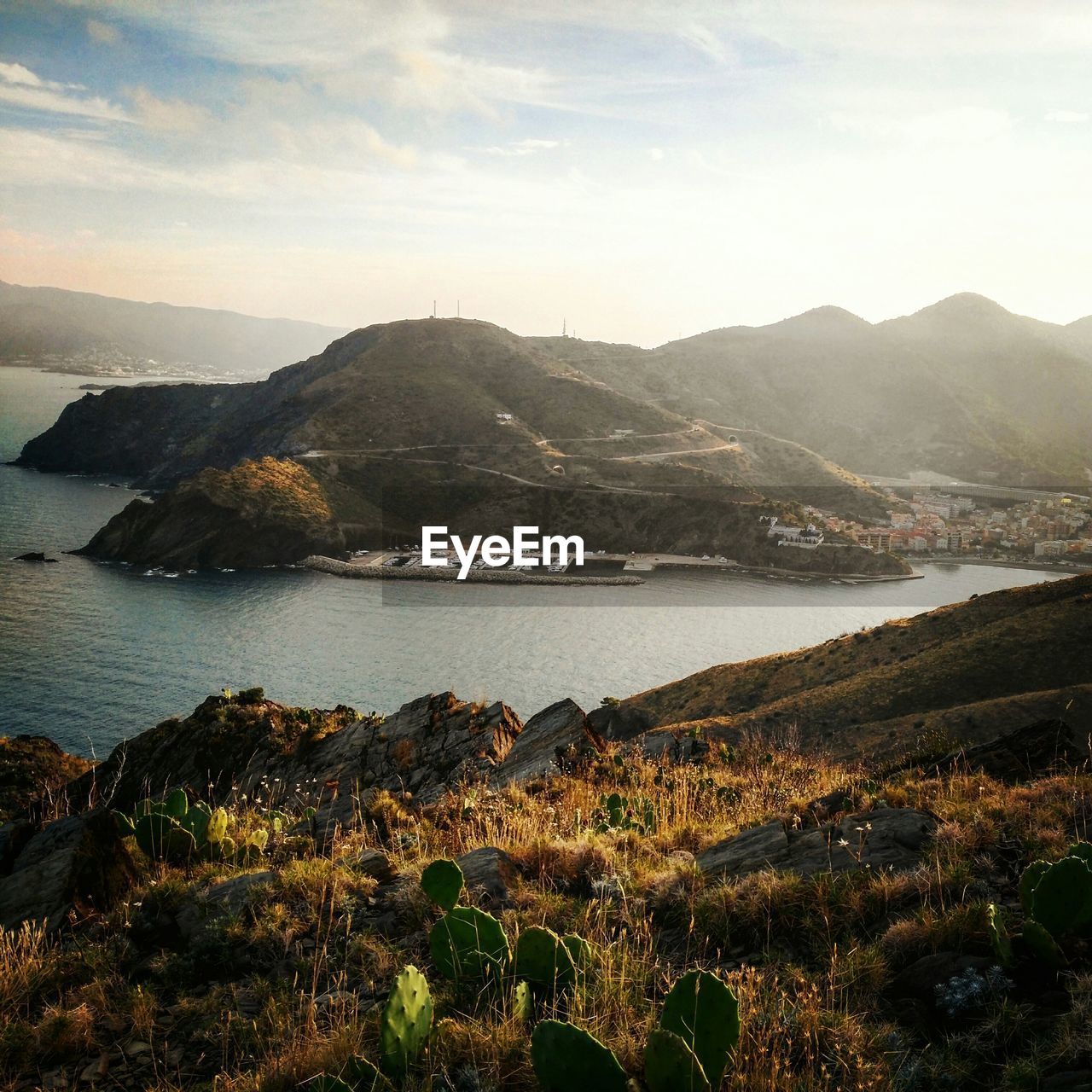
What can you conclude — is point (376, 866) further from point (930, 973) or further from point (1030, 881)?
point (1030, 881)

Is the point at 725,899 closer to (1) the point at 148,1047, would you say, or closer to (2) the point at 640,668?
(1) the point at 148,1047

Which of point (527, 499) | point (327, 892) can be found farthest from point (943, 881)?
point (527, 499)

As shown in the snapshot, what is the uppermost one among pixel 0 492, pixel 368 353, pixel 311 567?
pixel 368 353

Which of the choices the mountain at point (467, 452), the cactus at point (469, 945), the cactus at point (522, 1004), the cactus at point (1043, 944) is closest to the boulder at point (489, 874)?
the cactus at point (469, 945)

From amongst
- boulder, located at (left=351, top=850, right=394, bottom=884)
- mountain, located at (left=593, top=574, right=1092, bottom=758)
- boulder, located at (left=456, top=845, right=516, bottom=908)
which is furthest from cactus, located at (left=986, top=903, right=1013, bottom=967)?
mountain, located at (left=593, top=574, right=1092, bottom=758)

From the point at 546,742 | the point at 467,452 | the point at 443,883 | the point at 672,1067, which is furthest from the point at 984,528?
the point at 672,1067

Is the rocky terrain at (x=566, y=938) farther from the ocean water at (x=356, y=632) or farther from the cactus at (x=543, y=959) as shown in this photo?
the ocean water at (x=356, y=632)
